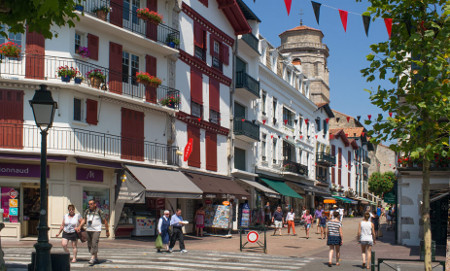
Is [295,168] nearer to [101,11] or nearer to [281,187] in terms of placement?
[281,187]

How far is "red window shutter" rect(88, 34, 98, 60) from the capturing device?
2206cm

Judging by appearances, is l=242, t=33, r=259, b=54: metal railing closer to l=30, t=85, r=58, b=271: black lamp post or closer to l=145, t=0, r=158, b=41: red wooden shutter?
l=145, t=0, r=158, b=41: red wooden shutter

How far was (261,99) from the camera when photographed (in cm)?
3741

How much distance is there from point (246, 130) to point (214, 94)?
3.91 meters

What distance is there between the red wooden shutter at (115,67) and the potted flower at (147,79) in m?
0.87

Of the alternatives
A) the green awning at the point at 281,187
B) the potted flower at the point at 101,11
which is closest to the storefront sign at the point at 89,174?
the potted flower at the point at 101,11

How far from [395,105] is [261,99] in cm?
2729

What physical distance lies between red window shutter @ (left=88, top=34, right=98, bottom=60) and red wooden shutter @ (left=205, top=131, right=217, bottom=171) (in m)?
9.17

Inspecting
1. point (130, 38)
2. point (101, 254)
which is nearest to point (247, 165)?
point (130, 38)

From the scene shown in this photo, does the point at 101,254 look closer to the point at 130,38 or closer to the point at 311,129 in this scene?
the point at 130,38

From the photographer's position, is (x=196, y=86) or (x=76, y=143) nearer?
(x=76, y=143)

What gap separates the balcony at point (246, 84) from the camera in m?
33.2

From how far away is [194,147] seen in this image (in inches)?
1118

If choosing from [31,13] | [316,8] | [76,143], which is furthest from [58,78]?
[31,13]
